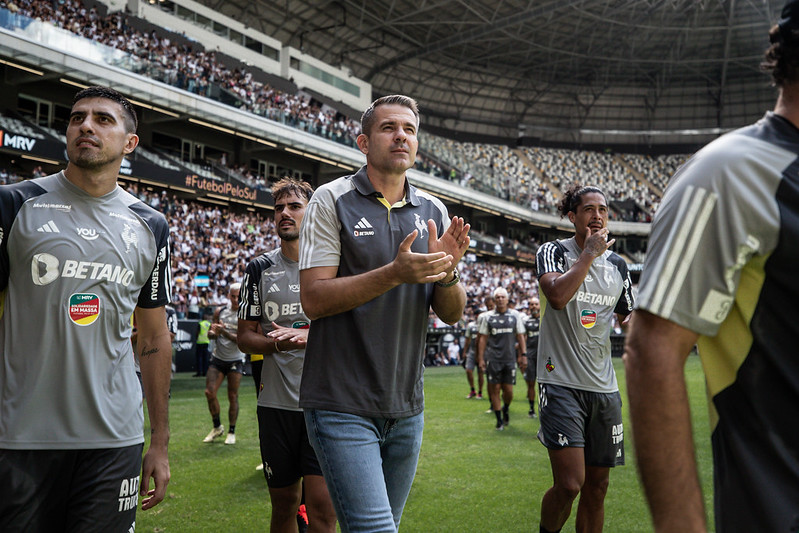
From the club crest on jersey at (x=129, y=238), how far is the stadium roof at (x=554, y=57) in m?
39.0

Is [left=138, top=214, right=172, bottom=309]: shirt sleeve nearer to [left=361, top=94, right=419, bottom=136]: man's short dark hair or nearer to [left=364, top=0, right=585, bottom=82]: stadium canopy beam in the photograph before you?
[left=361, top=94, right=419, bottom=136]: man's short dark hair

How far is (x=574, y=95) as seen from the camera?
57.3m

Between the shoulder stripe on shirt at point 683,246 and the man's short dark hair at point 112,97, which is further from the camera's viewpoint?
the man's short dark hair at point 112,97

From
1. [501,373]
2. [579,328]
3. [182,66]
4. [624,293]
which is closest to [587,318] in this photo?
[579,328]

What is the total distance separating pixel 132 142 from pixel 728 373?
2.91 meters

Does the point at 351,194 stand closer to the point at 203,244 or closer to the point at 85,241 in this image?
the point at 85,241

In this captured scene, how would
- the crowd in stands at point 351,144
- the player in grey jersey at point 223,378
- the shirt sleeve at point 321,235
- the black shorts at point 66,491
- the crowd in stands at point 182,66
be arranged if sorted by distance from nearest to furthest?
1. the black shorts at point 66,491
2. the shirt sleeve at point 321,235
3. the player in grey jersey at point 223,378
4. the crowd in stands at point 182,66
5. the crowd in stands at point 351,144

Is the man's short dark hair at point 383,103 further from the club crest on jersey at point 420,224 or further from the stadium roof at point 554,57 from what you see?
the stadium roof at point 554,57

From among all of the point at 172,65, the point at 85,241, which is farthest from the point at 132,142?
the point at 172,65

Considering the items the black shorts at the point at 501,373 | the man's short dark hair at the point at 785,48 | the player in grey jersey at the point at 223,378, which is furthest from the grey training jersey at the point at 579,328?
the black shorts at the point at 501,373

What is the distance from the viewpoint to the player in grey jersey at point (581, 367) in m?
4.46

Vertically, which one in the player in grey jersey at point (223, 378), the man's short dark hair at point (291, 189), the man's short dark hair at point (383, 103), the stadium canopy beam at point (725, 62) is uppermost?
the stadium canopy beam at point (725, 62)

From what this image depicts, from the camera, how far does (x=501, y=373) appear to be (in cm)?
1169

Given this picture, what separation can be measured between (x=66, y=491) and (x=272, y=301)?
243 centimetres
